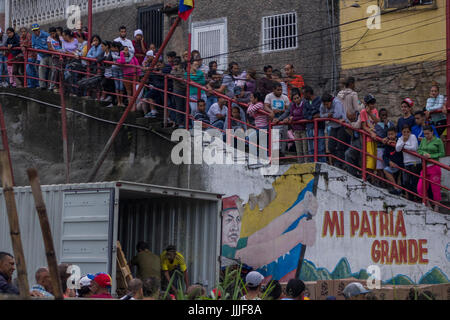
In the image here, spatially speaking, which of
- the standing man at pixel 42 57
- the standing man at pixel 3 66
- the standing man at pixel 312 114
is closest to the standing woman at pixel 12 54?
the standing man at pixel 3 66

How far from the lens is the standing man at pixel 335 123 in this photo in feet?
45.4

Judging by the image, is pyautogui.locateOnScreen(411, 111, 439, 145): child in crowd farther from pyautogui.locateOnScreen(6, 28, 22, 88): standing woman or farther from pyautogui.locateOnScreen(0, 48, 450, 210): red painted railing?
pyautogui.locateOnScreen(6, 28, 22, 88): standing woman

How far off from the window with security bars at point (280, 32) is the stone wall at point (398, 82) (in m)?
1.99

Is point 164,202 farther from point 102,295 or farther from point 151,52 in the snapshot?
point 151,52

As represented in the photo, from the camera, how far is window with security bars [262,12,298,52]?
66.9 feet

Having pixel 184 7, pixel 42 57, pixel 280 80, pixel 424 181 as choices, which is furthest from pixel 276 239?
pixel 42 57

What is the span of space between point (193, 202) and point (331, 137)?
115 inches

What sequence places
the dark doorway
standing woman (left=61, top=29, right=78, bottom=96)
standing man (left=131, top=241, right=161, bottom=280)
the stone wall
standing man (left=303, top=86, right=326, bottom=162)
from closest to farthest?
standing man (left=131, top=241, right=161, bottom=280)
standing man (left=303, top=86, right=326, bottom=162)
standing woman (left=61, top=29, right=78, bottom=96)
the stone wall
the dark doorway

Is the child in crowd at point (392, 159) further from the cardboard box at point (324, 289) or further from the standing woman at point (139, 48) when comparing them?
the standing woman at point (139, 48)

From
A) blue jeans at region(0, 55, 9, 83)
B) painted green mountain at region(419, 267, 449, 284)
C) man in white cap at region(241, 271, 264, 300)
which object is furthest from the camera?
blue jeans at region(0, 55, 9, 83)

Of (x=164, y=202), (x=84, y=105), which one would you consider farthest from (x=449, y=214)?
(x=84, y=105)

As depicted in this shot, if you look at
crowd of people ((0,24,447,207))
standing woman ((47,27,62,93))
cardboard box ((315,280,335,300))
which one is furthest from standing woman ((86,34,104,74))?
cardboard box ((315,280,335,300))

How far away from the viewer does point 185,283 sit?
40.1ft

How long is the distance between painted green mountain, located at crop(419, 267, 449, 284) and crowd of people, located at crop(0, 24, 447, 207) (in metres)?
1.40
